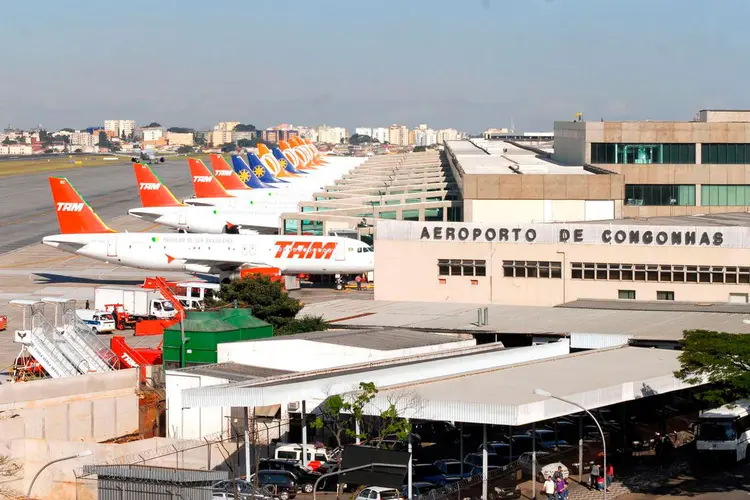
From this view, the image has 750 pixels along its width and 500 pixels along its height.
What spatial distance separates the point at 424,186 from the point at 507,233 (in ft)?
198

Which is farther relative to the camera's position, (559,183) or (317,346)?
(559,183)

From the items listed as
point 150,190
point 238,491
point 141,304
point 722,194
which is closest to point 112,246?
point 141,304

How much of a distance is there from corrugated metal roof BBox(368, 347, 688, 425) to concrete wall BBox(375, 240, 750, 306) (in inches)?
671

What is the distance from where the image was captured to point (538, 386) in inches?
1748

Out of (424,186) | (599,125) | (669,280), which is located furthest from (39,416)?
(424,186)

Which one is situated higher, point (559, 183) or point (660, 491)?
point (559, 183)

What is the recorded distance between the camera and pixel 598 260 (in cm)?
7256

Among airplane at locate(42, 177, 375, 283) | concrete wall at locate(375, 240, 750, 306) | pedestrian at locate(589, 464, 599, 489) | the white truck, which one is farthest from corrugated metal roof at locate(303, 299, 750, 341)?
airplane at locate(42, 177, 375, 283)

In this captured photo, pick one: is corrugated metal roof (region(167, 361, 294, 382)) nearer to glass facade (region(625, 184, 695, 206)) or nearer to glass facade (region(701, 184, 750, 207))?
glass facade (region(625, 184, 695, 206))

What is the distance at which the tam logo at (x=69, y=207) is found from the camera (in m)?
104

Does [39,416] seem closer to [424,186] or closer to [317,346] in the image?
[317,346]

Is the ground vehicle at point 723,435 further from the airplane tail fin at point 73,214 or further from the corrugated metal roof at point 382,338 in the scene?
the airplane tail fin at point 73,214

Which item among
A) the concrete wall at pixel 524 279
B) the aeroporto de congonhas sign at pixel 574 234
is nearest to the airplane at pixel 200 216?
the concrete wall at pixel 524 279

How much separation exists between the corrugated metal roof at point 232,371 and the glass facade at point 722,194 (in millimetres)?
63234
